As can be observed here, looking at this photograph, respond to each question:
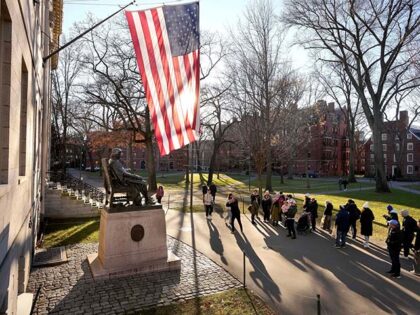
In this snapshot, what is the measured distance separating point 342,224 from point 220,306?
6962 millimetres

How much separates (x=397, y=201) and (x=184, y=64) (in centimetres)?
2496

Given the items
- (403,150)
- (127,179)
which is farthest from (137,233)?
(403,150)

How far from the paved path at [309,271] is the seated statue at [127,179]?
3.50 meters

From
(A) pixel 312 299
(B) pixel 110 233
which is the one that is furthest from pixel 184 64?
(A) pixel 312 299

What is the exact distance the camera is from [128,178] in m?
10.2

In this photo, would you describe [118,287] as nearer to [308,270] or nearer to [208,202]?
[308,270]

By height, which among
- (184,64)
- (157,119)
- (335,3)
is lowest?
(157,119)

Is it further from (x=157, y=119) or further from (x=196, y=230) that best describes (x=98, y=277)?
(x=196, y=230)

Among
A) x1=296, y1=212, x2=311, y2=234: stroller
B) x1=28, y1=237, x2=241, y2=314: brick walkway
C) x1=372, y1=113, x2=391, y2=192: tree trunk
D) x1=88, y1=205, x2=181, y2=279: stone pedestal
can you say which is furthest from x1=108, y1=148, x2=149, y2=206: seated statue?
x1=372, y1=113, x2=391, y2=192: tree trunk

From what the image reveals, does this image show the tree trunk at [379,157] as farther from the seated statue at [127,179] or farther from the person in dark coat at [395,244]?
the seated statue at [127,179]

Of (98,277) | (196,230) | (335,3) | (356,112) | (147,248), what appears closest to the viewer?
(98,277)

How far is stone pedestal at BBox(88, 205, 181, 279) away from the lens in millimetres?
9516

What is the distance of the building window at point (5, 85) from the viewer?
171 inches

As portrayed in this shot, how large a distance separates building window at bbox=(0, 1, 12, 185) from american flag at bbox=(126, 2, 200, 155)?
15.6ft
